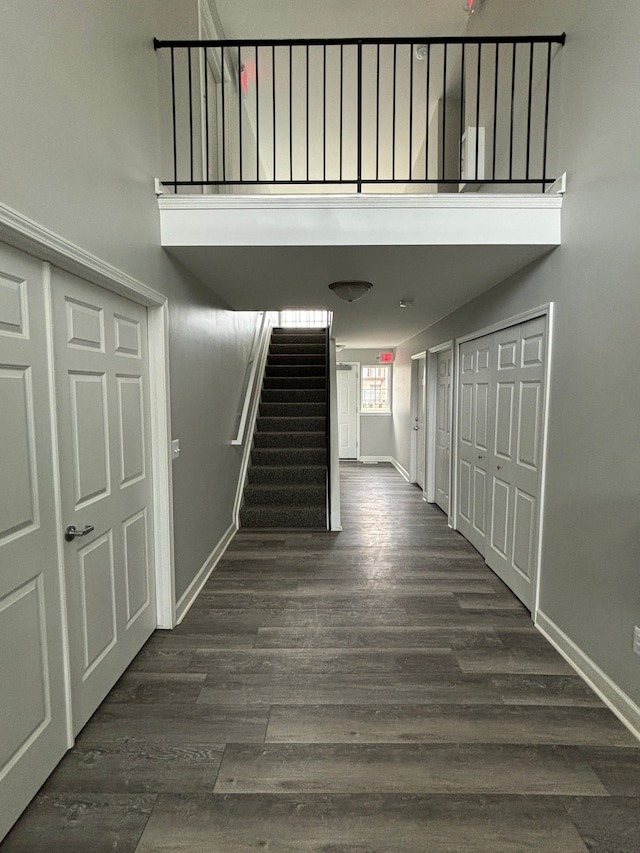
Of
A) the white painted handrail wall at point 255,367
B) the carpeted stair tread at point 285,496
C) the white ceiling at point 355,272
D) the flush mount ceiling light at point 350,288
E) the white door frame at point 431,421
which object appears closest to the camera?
the white ceiling at point 355,272

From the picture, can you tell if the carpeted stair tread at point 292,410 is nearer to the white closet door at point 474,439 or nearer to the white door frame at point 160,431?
the white closet door at point 474,439

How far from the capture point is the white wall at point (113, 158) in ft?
4.55

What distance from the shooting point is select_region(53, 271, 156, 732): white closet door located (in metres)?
1.74

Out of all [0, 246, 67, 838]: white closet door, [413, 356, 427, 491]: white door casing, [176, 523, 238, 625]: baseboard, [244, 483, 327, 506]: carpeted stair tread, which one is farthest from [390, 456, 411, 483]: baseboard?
[0, 246, 67, 838]: white closet door

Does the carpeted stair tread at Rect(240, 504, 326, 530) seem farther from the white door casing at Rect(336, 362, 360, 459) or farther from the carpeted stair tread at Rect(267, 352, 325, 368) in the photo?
the white door casing at Rect(336, 362, 360, 459)

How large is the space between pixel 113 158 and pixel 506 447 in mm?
3028

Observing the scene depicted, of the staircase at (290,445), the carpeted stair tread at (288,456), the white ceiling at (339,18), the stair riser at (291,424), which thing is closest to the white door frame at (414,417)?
the staircase at (290,445)

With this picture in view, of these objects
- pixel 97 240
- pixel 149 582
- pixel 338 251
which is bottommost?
pixel 149 582

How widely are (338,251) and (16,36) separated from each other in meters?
1.68

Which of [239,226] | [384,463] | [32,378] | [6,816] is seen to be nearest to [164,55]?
[239,226]

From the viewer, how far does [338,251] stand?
8.64ft

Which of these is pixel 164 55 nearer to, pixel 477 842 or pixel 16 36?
pixel 16 36

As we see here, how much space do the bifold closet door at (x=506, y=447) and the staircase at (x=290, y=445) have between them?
1603 millimetres

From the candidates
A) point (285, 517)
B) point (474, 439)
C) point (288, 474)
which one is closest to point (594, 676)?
point (474, 439)
